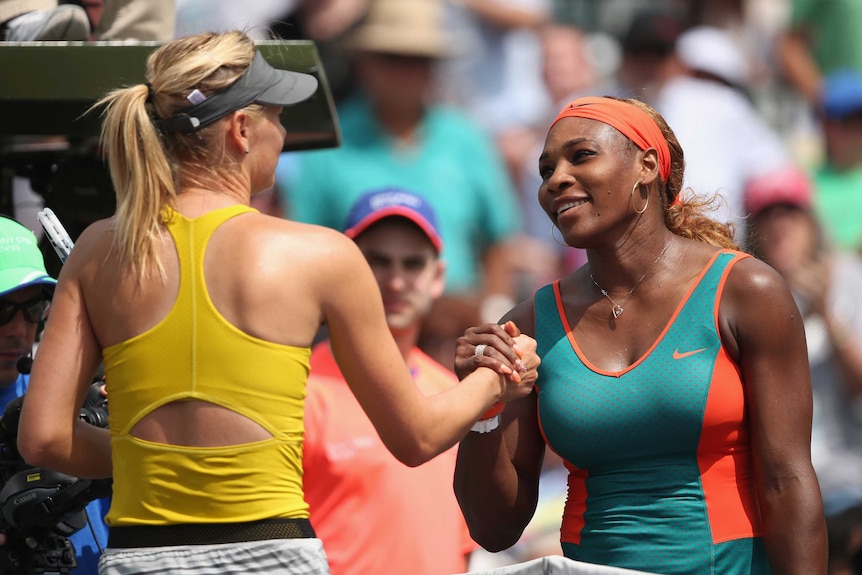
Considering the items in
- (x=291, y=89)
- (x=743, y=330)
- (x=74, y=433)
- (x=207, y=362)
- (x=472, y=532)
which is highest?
(x=291, y=89)

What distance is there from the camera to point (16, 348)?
11.4 ft

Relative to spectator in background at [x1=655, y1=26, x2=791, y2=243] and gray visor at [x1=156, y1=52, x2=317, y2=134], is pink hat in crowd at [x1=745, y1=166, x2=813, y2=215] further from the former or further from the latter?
Answer: gray visor at [x1=156, y1=52, x2=317, y2=134]

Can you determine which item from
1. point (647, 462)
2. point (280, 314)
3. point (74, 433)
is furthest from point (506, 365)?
point (74, 433)

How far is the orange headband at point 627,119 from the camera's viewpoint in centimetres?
323

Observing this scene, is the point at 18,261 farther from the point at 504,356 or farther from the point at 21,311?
the point at 504,356

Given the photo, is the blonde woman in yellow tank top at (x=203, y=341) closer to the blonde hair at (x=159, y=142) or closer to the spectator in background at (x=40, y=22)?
the blonde hair at (x=159, y=142)

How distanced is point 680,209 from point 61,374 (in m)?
1.60

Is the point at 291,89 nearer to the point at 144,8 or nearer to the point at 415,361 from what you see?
the point at 144,8

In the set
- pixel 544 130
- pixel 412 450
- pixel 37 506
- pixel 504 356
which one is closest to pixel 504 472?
pixel 504 356

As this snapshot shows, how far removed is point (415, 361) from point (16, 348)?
1478 mm

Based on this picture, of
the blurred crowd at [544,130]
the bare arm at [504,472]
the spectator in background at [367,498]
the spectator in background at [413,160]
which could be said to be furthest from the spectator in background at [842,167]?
the bare arm at [504,472]

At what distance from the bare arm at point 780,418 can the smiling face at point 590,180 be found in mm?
381

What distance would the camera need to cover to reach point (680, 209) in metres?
3.38

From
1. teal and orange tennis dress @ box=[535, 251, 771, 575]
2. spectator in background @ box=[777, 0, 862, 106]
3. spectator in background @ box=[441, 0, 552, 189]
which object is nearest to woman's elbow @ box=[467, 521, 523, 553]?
teal and orange tennis dress @ box=[535, 251, 771, 575]
